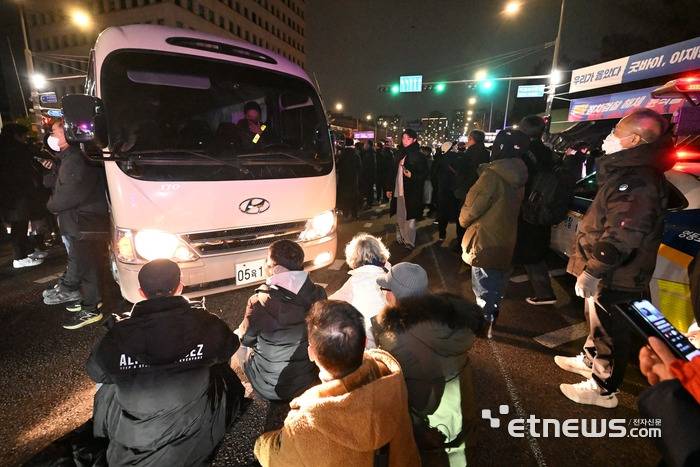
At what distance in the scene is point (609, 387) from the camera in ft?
8.79

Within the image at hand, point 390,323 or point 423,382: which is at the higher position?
point 390,323

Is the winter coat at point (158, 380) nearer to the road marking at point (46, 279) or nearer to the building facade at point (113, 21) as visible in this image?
the road marking at point (46, 279)

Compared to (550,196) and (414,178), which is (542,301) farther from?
(414,178)

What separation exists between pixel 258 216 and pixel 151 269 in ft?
4.76

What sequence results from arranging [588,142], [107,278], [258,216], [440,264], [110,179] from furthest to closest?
[588,142]
[440,264]
[107,278]
[258,216]
[110,179]

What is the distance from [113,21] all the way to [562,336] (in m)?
66.8

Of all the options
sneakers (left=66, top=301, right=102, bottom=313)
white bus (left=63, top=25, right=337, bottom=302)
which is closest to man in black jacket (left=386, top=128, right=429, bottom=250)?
white bus (left=63, top=25, right=337, bottom=302)

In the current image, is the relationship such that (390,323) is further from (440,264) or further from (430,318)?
(440,264)

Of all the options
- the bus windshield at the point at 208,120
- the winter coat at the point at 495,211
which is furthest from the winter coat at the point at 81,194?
the winter coat at the point at 495,211

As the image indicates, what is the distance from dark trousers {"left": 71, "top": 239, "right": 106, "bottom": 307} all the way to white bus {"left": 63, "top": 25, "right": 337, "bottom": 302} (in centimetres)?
78

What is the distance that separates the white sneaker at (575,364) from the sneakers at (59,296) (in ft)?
17.6

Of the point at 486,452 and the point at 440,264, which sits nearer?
the point at 486,452

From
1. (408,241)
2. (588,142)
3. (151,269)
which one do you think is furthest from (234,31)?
(151,269)

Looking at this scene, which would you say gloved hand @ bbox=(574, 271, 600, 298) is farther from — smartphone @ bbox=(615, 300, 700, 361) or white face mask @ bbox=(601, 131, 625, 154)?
smartphone @ bbox=(615, 300, 700, 361)
